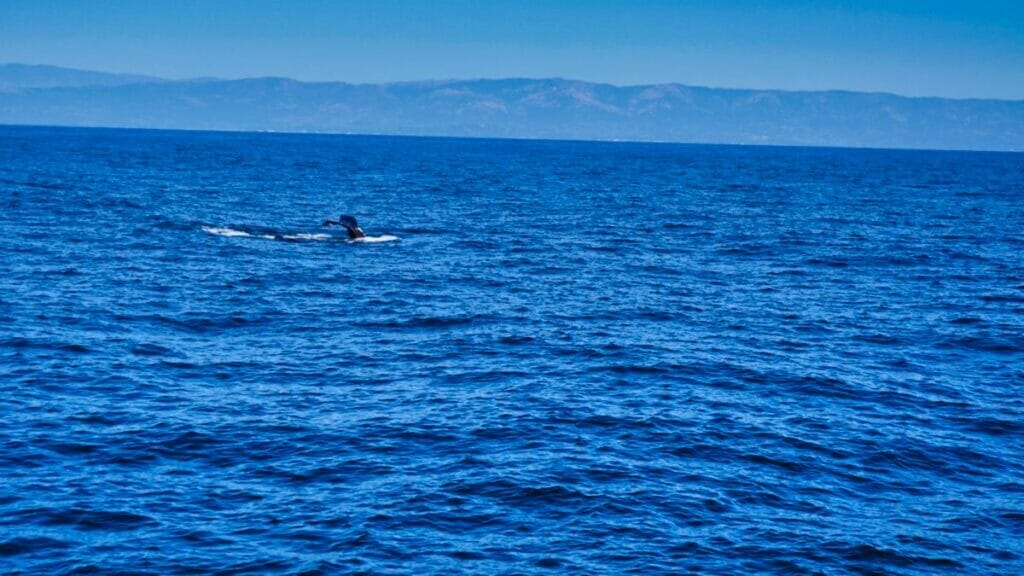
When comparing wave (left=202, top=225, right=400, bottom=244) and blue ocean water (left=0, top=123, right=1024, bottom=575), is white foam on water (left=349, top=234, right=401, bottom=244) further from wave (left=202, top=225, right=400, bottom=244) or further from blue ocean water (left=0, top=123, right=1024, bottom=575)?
blue ocean water (left=0, top=123, right=1024, bottom=575)

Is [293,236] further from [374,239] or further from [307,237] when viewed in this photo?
[374,239]

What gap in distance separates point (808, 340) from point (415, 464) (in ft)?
61.6

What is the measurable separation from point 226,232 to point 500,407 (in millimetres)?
40120

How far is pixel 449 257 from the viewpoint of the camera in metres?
56.8

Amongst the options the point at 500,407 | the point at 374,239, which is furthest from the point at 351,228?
the point at 500,407

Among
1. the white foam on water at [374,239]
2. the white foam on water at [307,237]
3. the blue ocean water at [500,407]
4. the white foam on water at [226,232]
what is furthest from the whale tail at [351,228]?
the white foam on water at [226,232]

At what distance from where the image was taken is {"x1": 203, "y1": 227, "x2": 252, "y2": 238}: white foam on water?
6259 cm

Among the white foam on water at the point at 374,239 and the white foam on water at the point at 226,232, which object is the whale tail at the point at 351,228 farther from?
the white foam on water at the point at 226,232

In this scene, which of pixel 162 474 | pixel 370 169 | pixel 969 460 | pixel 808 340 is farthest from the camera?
pixel 370 169

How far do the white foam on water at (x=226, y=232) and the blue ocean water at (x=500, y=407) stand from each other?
111cm

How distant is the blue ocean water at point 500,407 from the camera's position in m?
19.6

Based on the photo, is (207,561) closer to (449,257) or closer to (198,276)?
(198,276)

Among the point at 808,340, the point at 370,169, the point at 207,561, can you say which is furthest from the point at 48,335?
the point at 370,169

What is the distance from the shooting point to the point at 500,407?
28.1 m
